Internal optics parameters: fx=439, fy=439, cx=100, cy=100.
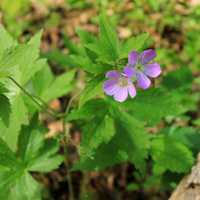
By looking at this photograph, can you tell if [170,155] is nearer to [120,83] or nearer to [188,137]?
[188,137]

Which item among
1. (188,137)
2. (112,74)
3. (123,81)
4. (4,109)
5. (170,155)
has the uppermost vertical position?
(4,109)

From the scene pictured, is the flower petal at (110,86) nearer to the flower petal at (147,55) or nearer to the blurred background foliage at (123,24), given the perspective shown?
the flower petal at (147,55)

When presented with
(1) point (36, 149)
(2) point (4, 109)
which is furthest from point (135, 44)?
(1) point (36, 149)

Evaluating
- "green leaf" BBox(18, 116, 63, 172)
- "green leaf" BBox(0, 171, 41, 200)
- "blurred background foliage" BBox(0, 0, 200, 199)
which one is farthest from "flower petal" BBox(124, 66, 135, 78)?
"blurred background foliage" BBox(0, 0, 200, 199)

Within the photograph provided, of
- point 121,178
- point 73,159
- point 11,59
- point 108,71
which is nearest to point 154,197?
point 121,178

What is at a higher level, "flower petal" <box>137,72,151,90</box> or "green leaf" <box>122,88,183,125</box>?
"flower petal" <box>137,72,151,90</box>

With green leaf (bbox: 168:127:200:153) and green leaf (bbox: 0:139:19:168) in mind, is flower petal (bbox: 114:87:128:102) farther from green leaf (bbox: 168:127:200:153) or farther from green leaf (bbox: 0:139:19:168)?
green leaf (bbox: 168:127:200:153)
